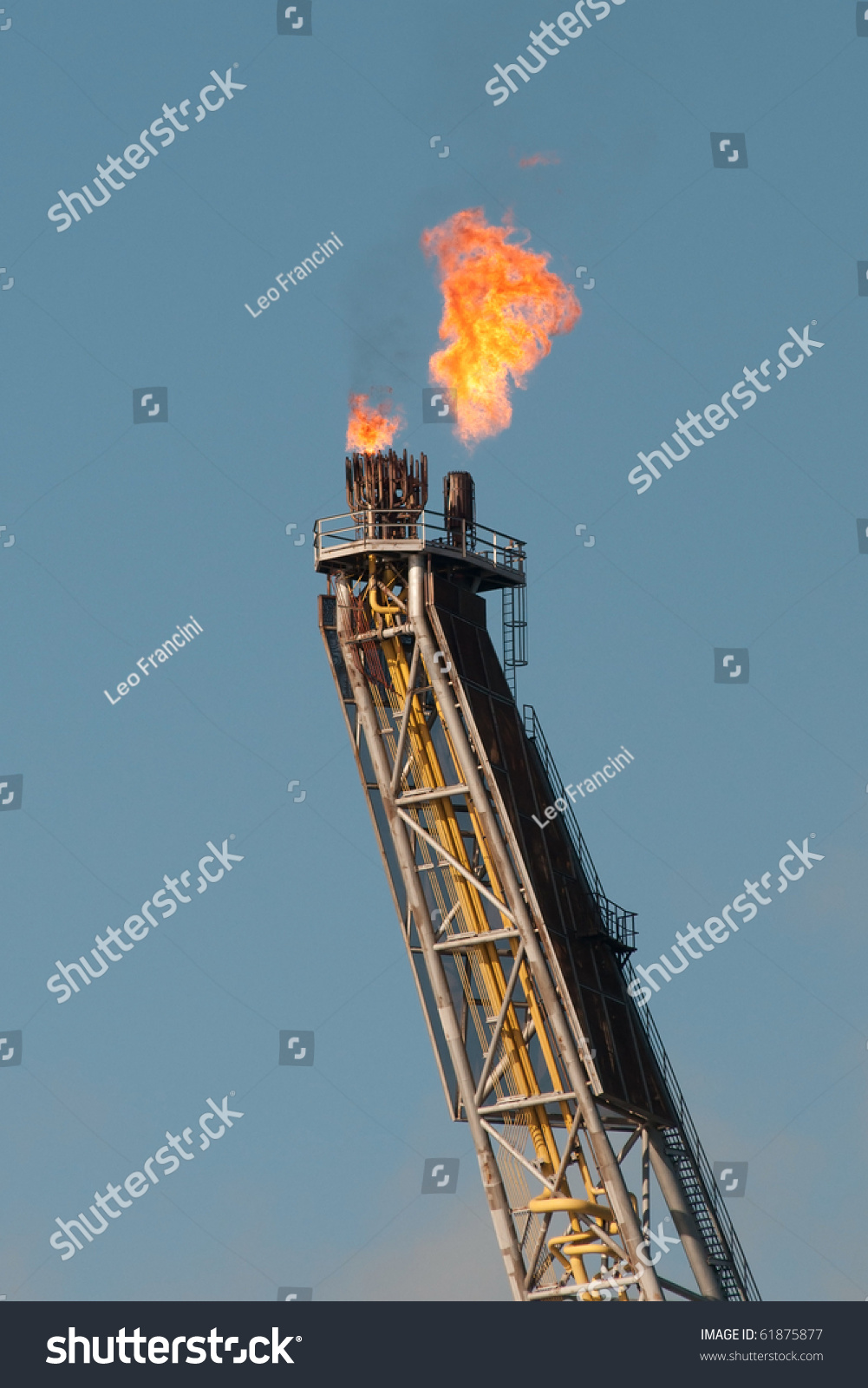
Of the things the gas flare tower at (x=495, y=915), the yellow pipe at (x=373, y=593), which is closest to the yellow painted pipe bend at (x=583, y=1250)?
the gas flare tower at (x=495, y=915)

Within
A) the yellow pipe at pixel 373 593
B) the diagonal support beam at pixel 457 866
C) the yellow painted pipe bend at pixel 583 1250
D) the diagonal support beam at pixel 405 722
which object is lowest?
the yellow painted pipe bend at pixel 583 1250

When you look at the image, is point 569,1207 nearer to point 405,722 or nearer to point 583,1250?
point 583,1250

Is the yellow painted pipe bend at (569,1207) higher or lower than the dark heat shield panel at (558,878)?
lower

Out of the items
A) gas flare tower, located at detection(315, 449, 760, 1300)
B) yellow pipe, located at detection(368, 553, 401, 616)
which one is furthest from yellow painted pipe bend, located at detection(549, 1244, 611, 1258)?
yellow pipe, located at detection(368, 553, 401, 616)

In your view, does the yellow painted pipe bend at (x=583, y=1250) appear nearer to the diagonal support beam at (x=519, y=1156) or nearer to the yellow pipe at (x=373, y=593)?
the diagonal support beam at (x=519, y=1156)

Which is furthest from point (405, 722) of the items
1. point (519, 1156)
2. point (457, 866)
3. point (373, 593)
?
point (519, 1156)

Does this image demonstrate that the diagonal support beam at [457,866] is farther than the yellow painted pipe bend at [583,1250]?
Yes
